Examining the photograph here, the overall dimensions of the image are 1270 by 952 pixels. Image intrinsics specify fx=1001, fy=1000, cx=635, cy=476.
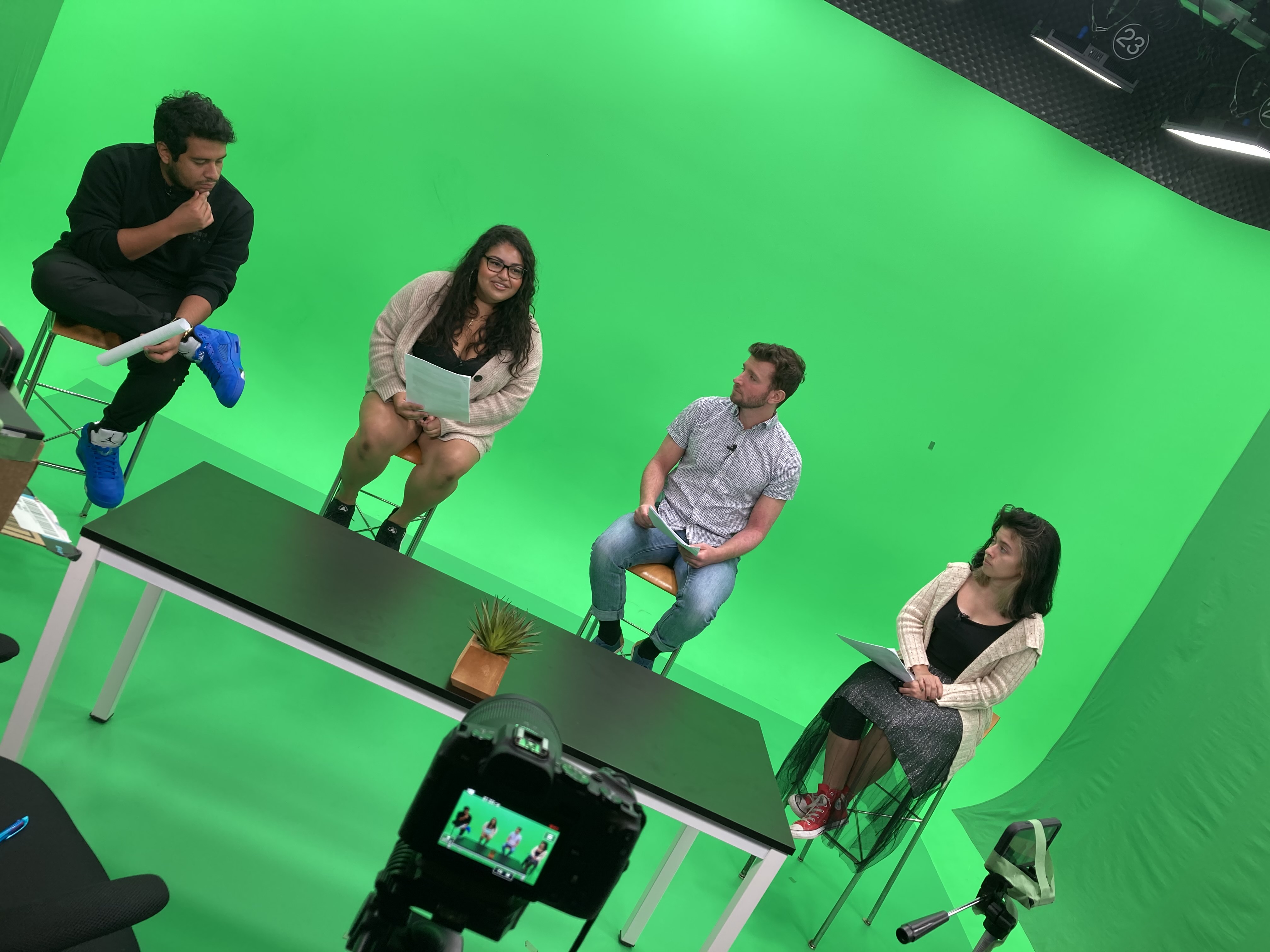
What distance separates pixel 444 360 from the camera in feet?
10.5

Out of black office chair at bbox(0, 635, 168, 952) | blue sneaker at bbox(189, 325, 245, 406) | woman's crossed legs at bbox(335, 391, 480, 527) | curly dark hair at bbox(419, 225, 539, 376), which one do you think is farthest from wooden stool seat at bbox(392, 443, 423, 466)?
black office chair at bbox(0, 635, 168, 952)

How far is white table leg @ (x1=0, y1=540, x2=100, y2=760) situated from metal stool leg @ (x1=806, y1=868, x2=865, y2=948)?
6.62 ft

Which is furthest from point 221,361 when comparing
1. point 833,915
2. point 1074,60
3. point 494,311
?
point 1074,60

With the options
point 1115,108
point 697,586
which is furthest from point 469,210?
point 1115,108

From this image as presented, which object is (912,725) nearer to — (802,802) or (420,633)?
(802,802)

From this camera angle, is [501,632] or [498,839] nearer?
[498,839]

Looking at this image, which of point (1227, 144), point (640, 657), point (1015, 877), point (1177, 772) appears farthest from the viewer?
point (1227, 144)

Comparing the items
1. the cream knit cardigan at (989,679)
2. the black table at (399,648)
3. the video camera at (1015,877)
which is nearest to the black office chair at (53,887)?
the black table at (399,648)

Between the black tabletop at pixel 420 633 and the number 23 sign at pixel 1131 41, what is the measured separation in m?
3.28

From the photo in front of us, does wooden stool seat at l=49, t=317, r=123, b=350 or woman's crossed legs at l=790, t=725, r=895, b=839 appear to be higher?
wooden stool seat at l=49, t=317, r=123, b=350

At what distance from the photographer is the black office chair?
1054 mm

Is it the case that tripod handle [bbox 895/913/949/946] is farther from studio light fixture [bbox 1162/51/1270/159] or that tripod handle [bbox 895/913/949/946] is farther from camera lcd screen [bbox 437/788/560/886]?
studio light fixture [bbox 1162/51/1270/159]

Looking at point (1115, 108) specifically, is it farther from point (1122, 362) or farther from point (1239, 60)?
point (1122, 362)

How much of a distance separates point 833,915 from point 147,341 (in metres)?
2.46
